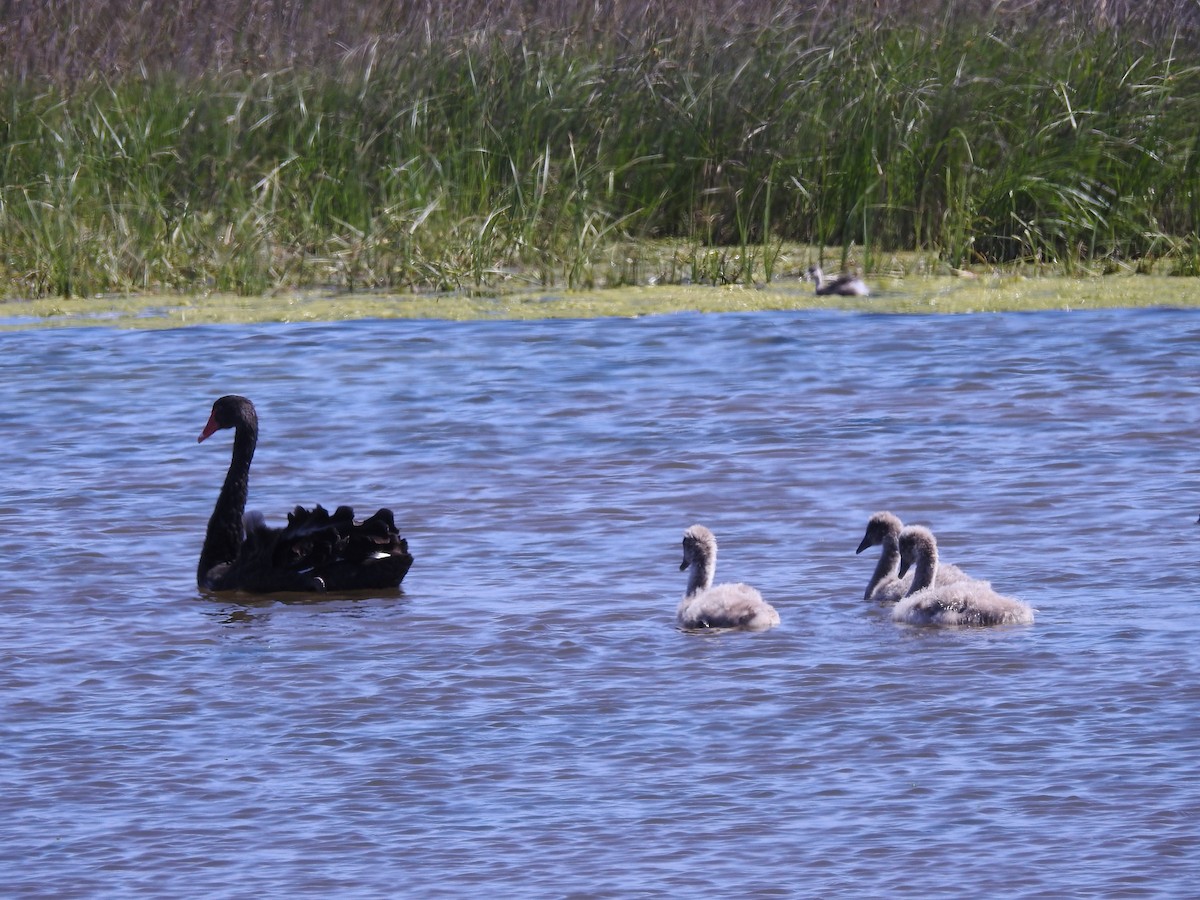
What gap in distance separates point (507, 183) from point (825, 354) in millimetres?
2706

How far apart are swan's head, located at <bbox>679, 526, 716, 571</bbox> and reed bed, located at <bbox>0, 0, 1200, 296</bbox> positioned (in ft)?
19.4

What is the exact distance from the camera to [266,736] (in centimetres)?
535

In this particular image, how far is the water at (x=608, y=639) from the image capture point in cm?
457

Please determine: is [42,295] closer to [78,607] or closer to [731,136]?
[731,136]

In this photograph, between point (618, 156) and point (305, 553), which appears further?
point (618, 156)

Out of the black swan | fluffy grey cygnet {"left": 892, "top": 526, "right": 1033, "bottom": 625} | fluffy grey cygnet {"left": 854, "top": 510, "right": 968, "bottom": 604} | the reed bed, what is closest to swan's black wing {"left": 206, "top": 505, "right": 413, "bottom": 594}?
the black swan

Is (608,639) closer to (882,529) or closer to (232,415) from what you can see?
(882,529)

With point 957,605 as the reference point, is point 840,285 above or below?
above

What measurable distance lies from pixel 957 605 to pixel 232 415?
9.43ft

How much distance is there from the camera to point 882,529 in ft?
23.3

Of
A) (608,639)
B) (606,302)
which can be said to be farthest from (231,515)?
(606,302)

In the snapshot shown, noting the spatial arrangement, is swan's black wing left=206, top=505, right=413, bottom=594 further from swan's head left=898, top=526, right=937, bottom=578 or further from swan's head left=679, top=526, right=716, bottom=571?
swan's head left=898, top=526, right=937, bottom=578

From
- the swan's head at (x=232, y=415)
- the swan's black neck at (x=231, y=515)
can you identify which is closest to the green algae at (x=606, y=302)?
the swan's head at (x=232, y=415)

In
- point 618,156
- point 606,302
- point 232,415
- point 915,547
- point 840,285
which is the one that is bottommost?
point 915,547
